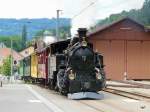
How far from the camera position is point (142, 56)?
58188 millimetres

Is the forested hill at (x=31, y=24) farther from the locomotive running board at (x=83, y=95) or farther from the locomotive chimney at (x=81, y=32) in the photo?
the locomotive running board at (x=83, y=95)

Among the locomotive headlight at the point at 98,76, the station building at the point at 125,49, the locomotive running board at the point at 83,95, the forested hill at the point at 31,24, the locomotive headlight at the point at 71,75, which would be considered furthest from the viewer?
the forested hill at the point at 31,24

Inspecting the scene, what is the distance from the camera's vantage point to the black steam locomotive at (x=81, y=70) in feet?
84.0

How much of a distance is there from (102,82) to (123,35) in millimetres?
32537

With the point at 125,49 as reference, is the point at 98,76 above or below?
→ below

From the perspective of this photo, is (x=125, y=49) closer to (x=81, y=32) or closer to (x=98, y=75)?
(x=81, y=32)

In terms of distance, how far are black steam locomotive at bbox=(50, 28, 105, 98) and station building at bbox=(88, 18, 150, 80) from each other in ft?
100

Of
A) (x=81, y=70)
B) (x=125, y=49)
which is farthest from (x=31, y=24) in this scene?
(x=81, y=70)

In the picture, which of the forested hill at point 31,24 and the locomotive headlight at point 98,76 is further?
the forested hill at point 31,24

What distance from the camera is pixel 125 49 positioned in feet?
191

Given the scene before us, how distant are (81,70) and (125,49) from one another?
32.4 meters

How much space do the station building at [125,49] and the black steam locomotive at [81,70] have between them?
100ft

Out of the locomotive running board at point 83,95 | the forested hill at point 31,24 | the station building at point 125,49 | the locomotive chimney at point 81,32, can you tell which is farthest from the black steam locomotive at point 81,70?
the forested hill at point 31,24

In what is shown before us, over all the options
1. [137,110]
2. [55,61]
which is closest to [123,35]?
[55,61]
